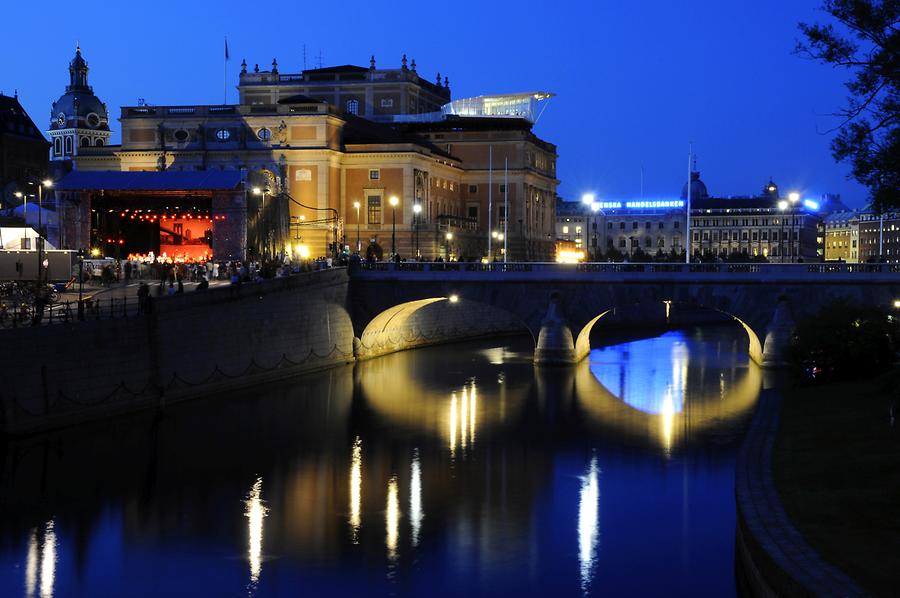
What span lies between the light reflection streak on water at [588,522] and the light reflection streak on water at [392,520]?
544 centimetres

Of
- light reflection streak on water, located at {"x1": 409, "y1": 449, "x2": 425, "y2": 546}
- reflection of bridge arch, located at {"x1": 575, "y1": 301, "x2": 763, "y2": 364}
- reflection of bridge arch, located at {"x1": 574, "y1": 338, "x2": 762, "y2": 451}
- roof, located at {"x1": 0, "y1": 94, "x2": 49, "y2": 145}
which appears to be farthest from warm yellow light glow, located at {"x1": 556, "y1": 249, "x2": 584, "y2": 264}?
light reflection streak on water, located at {"x1": 409, "y1": 449, "x2": 425, "y2": 546}

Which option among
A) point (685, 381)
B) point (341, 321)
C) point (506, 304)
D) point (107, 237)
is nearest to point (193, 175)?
point (107, 237)

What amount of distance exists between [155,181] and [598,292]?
1332 inches

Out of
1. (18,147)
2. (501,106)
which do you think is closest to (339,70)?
(501,106)

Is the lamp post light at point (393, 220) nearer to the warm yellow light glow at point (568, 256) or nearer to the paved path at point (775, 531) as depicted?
the warm yellow light glow at point (568, 256)

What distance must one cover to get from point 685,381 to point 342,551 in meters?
40.5

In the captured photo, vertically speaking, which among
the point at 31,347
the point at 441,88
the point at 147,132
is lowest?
the point at 31,347

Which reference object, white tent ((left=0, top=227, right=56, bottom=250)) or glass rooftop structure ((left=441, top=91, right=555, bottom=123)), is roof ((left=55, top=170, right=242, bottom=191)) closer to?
white tent ((left=0, top=227, right=56, bottom=250))

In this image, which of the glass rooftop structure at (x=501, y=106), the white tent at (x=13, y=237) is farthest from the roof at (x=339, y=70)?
the white tent at (x=13, y=237)

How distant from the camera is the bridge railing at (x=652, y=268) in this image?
240ft

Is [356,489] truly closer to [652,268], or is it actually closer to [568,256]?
[652,268]

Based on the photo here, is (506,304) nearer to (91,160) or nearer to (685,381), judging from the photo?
(685,381)

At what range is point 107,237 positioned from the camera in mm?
87438

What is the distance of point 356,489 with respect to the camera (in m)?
42.0
